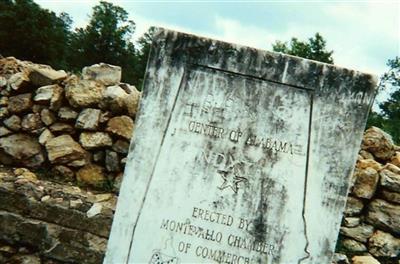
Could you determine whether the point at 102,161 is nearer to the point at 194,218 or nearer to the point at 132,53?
the point at 194,218

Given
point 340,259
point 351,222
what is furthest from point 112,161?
point 351,222

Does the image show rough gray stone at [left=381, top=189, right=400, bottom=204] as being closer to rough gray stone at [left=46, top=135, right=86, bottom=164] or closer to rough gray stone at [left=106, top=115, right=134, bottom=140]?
rough gray stone at [left=106, top=115, right=134, bottom=140]

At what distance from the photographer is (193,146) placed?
2770mm

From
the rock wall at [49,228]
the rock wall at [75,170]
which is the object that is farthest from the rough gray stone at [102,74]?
the rock wall at [49,228]

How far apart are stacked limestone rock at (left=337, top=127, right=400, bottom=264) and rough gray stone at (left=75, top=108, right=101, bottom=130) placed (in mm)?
2917

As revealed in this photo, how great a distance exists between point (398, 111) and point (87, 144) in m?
24.1

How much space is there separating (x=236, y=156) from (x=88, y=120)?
2.77 m

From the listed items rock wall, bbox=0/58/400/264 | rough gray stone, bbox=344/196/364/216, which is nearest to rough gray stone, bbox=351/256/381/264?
rock wall, bbox=0/58/400/264

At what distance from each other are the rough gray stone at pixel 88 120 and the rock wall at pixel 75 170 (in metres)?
0.01

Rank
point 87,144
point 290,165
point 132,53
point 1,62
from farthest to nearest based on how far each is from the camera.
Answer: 1. point 132,53
2. point 1,62
3. point 87,144
4. point 290,165

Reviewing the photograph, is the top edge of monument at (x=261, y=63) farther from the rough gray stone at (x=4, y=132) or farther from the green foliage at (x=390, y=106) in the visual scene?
the green foliage at (x=390, y=106)

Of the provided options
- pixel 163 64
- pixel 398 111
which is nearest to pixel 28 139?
pixel 163 64

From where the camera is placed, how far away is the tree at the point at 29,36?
19.1 meters

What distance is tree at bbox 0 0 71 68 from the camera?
19.1 metres
